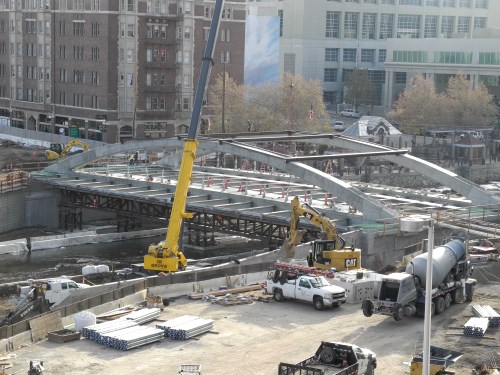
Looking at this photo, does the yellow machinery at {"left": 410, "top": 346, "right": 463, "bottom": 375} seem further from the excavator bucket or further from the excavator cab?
the excavator cab

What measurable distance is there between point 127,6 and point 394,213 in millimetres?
62697

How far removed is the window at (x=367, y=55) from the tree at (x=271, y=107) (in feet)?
139

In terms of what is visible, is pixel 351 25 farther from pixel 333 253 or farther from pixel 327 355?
pixel 327 355

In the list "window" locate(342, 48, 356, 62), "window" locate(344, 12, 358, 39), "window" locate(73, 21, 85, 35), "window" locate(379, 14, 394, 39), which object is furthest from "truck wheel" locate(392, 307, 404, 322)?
"window" locate(379, 14, 394, 39)

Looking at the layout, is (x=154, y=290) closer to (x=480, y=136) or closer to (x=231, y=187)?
(x=231, y=187)

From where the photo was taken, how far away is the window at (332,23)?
157000 mm

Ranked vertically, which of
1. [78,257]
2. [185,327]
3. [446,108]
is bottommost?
[78,257]

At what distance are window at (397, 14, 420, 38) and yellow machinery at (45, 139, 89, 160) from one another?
70231 mm

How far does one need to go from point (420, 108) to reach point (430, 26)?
4645 cm

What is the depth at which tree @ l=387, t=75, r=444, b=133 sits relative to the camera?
121 meters

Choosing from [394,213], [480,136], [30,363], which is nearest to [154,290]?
[30,363]

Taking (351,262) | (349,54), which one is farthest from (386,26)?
(351,262)

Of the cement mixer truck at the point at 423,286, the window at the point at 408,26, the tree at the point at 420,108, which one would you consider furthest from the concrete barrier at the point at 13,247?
the window at the point at 408,26

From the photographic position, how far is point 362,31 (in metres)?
160
